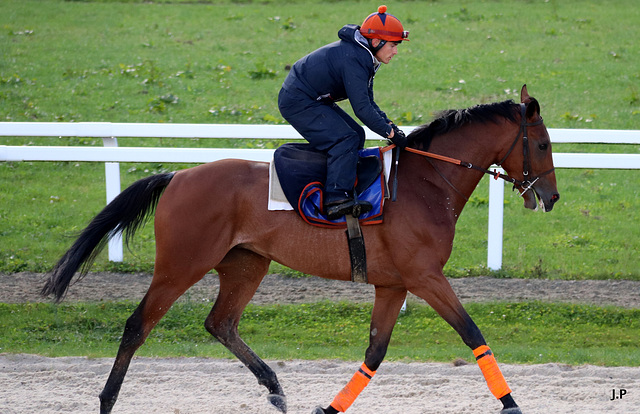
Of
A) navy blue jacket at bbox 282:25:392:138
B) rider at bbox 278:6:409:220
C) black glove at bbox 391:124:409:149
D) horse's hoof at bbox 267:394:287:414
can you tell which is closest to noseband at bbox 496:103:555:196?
black glove at bbox 391:124:409:149

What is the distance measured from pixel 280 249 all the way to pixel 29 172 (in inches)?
269

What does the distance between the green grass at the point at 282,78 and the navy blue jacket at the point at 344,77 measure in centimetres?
341

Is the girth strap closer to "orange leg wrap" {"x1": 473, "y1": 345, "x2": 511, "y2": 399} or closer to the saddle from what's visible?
the saddle

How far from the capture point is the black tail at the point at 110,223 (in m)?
5.07

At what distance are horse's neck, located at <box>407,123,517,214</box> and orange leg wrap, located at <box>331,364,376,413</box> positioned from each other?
1.16 meters

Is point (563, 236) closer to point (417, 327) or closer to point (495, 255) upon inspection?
point (495, 255)

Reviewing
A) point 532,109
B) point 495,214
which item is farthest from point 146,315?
point 495,214

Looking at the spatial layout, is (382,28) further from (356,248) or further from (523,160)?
(356,248)

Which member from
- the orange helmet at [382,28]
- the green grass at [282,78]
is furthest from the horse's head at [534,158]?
the green grass at [282,78]

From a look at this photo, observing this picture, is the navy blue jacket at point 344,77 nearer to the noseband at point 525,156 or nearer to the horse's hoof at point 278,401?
the noseband at point 525,156

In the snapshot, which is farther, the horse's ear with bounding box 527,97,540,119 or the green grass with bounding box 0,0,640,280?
the green grass with bounding box 0,0,640,280

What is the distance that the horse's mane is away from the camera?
191 inches

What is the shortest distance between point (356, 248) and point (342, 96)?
3.15 feet

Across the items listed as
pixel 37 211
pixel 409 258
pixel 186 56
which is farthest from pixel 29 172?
pixel 409 258
